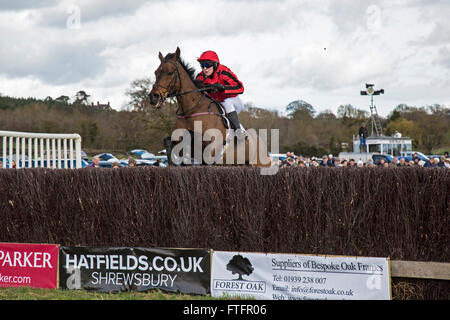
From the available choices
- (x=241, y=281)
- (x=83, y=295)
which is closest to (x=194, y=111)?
(x=241, y=281)

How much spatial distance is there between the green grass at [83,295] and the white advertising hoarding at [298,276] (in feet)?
0.79

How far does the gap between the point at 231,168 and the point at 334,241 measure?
136cm

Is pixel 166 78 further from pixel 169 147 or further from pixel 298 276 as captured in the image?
pixel 298 276

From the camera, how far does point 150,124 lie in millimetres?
33344

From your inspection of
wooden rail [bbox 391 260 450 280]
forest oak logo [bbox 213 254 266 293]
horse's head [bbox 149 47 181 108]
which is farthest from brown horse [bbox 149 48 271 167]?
wooden rail [bbox 391 260 450 280]

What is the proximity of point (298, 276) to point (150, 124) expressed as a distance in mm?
29172

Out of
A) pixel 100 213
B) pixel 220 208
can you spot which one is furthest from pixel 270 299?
pixel 100 213

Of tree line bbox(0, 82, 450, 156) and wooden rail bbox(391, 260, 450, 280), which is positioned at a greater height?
tree line bbox(0, 82, 450, 156)

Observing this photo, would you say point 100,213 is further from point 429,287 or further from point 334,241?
point 429,287

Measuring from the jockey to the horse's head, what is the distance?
393 mm

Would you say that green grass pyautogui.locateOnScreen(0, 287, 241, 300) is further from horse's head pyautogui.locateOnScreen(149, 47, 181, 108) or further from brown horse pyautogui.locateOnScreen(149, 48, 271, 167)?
horse's head pyautogui.locateOnScreen(149, 47, 181, 108)

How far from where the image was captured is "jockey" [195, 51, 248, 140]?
24.9 ft

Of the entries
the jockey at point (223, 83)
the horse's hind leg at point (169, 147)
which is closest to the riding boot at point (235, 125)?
the jockey at point (223, 83)
